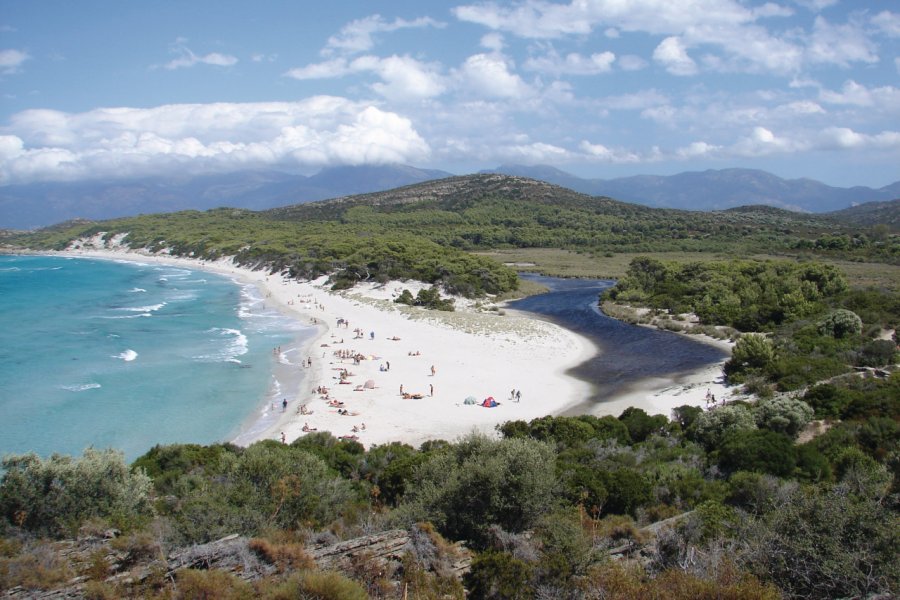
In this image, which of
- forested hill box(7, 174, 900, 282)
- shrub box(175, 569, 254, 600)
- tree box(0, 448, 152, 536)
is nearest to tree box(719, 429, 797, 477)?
shrub box(175, 569, 254, 600)

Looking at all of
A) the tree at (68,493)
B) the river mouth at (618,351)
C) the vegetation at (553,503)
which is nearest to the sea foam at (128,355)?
the vegetation at (553,503)

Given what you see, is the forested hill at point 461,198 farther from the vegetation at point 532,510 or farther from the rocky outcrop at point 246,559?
the rocky outcrop at point 246,559

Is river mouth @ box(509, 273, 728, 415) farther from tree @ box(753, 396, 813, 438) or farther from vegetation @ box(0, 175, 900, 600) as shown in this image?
tree @ box(753, 396, 813, 438)

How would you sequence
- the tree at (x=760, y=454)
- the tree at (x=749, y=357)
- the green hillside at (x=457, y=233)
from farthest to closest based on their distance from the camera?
the green hillside at (x=457, y=233) → the tree at (x=749, y=357) → the tree at (x=760, y=454)

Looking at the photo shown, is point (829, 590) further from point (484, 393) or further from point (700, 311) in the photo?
point (700, 311)

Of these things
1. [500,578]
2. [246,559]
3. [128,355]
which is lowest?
[128,355]

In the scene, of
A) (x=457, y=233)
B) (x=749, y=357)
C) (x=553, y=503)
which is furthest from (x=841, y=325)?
(x=457, y=233)

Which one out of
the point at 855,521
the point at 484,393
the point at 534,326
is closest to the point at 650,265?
the point at 534,326

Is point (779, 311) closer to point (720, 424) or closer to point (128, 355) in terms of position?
point (720, 424)

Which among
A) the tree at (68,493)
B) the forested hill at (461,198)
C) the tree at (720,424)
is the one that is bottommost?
the tree at (720,424)
